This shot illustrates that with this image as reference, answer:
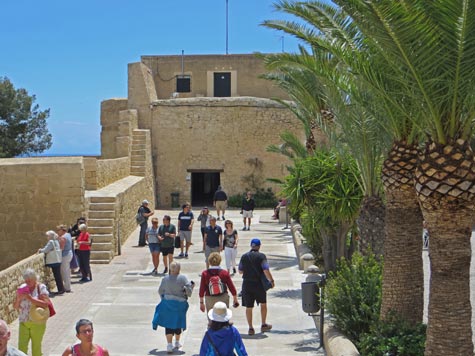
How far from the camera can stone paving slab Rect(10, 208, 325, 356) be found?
9906mm

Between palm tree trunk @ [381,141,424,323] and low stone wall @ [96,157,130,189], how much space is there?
41.2 feet

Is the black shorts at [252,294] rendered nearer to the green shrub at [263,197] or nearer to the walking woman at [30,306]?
the walking woman at [30,306]

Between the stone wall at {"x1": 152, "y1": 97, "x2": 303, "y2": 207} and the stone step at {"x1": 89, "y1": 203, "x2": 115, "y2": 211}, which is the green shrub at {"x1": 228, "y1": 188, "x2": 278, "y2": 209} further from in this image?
the stone step at {"x1": 89, "y1": 203, "x2": 115, "y2": 211}

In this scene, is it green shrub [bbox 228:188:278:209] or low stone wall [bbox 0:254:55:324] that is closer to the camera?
low stone wall [bbox 0:254:55:324]

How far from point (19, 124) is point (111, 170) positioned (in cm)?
1795

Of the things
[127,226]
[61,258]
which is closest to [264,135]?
[127,226]

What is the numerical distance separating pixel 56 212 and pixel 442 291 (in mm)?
12134

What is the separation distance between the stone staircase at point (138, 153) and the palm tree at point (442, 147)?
67.2 ft

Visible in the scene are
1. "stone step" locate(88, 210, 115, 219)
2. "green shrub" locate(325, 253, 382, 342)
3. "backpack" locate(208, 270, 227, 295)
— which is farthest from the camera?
"stone step" locate(88, 210, 115, 219)

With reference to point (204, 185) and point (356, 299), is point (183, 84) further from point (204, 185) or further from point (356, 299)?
point (356, 299)

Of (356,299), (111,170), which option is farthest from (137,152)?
(356,299)

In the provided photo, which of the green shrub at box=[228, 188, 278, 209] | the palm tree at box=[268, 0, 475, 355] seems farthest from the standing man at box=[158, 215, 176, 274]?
the green shrub at box=[228, 188, 278, 209]

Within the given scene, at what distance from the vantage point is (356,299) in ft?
30.2

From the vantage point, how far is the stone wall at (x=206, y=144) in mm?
30250
